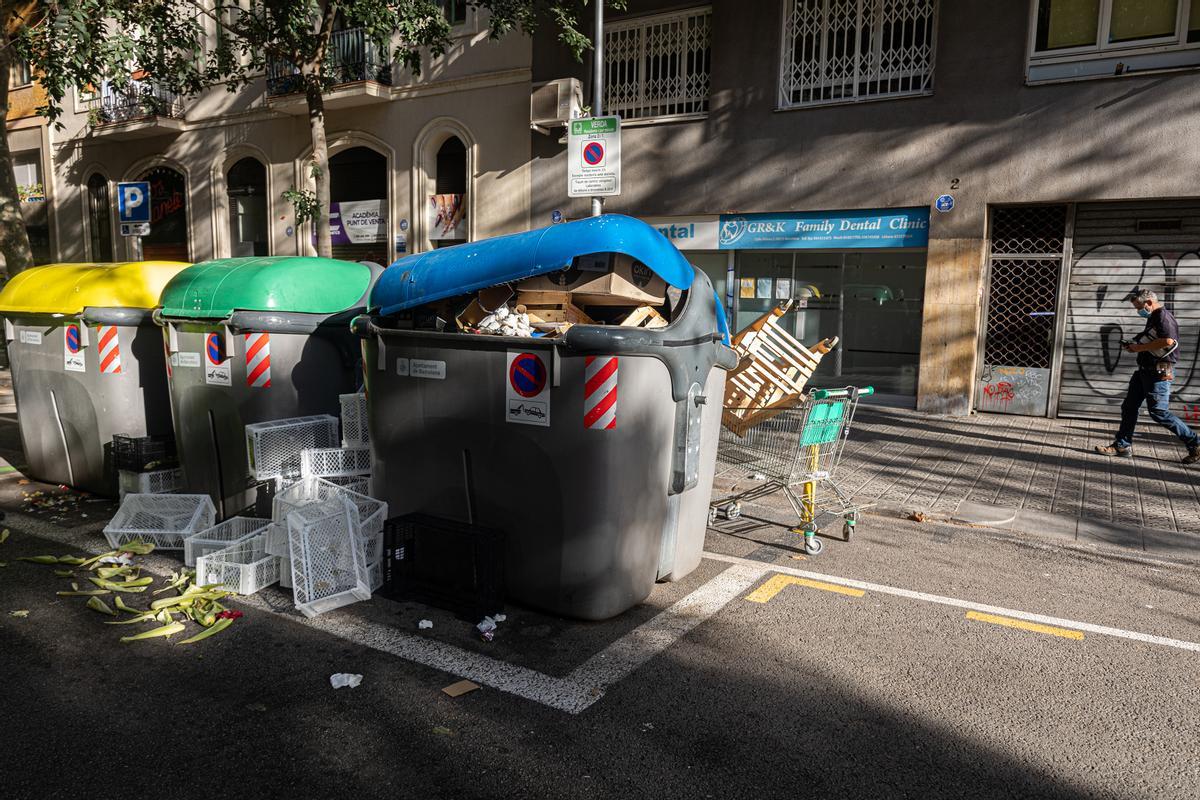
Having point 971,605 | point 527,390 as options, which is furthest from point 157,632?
point 971,605

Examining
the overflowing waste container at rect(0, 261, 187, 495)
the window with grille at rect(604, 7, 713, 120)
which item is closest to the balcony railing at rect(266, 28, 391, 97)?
the window with grille at rect(604, 7, 713, 120)

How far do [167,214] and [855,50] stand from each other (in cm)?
1761

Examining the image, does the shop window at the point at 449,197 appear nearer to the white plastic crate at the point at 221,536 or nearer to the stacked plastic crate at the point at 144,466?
the stacked plastic crate at the point at 144,466

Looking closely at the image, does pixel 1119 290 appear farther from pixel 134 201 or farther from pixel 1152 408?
pixel 134 201

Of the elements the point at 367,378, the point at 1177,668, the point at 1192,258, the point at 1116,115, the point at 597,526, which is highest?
the point at 1116,115

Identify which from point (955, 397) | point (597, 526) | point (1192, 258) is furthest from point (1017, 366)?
point (597, 526)

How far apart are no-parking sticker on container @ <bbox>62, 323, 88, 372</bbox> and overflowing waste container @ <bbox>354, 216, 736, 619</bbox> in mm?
3050

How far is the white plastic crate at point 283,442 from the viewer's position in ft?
18.5

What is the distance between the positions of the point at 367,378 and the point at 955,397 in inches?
346

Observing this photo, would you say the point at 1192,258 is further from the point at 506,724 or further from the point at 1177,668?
the point at 506,724

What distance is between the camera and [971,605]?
192 inches

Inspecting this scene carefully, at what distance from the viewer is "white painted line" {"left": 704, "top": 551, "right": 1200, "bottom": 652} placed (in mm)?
4426

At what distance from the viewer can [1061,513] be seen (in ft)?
22.5

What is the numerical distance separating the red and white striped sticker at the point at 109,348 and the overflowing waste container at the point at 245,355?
50 centimetres
